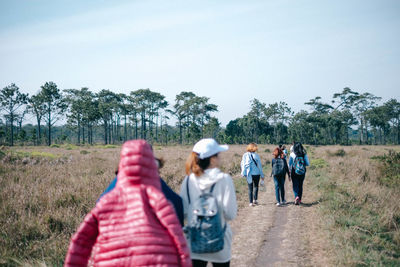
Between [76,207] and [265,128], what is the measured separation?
2543 inches

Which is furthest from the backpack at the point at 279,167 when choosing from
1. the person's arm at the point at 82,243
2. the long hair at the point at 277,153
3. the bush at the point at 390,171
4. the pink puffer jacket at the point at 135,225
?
the person's arm at the point at 82,243

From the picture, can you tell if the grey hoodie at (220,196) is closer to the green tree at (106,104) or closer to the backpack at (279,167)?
the backpack at (279,167)

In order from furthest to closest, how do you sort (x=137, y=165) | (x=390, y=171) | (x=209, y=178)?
1. (x=390, y=171)
2. (x=209, y=178)
3. (x=137, y=165)

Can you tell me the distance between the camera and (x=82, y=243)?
2.20m

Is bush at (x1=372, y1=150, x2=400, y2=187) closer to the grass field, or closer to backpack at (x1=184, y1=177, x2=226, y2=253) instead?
the grass field

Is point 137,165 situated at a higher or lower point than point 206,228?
higher

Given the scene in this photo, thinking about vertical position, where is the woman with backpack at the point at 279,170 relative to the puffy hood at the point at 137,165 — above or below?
below

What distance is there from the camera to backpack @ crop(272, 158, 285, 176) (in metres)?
8.79

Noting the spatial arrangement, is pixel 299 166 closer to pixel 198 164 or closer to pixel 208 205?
pixel 198 164

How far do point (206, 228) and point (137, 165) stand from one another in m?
0.81

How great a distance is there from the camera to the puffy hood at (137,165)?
6.98ft

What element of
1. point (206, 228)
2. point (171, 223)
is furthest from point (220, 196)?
point (171, 223)

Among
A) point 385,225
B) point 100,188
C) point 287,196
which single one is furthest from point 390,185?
point 100,188

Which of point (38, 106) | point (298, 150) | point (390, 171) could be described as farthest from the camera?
point (38, 106)
